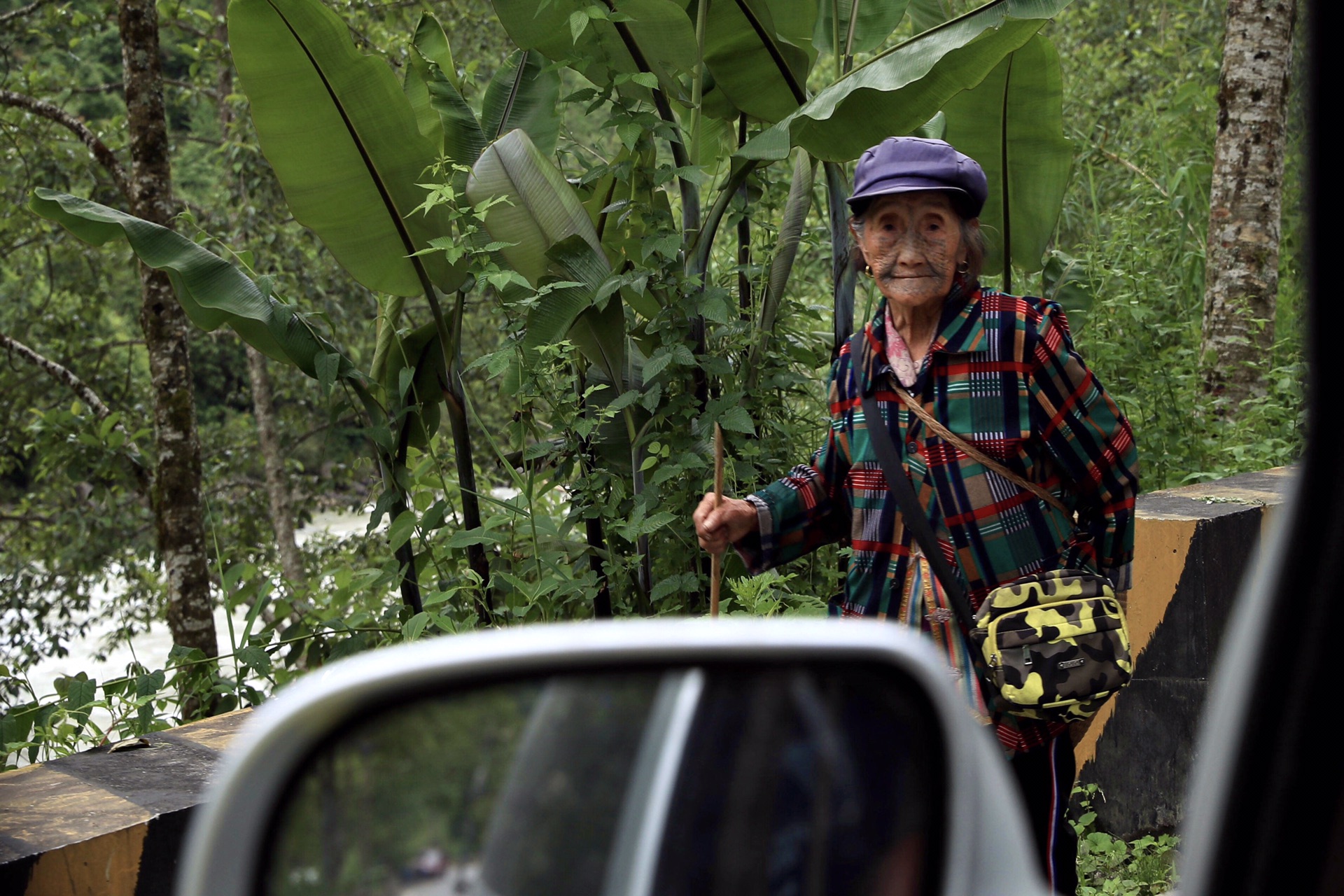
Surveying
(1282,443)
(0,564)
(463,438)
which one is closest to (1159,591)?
(1282,443)

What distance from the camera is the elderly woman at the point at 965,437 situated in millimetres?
1934

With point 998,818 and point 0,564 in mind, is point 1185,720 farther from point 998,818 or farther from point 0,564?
point 0,564

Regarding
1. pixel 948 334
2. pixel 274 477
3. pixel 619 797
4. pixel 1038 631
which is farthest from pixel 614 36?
pixel 274 477

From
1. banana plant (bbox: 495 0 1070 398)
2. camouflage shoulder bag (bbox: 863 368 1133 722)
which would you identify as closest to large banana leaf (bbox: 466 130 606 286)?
banana plant (bbox: 495 0 1070 398)

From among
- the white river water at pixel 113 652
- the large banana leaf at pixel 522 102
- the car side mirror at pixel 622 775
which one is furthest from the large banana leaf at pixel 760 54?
the white river water at pixel 113 652

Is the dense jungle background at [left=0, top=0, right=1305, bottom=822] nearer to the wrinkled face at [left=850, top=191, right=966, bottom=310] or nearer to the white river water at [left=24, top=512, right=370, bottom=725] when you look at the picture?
the wrinkled face at [left=850, top=191, right=966, bottom=310]

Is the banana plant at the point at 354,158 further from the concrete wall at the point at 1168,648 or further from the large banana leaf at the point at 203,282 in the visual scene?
the concrete wall at the point at 1168,648

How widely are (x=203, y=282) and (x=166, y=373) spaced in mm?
1344

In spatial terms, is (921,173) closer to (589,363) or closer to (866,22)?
(589,363)

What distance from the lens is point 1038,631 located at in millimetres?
1838

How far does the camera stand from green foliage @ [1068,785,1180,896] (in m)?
3.14

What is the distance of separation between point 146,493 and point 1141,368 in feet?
16.2

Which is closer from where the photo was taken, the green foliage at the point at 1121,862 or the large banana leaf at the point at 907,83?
the large banana leaf at the point at 907,83

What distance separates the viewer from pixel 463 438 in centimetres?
381
